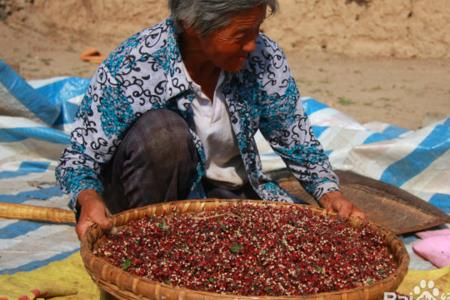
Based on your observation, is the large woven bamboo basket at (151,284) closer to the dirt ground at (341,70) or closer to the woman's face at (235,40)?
the woman's face at (235,40)

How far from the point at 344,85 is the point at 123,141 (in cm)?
488

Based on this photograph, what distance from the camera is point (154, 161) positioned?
250 centimetres

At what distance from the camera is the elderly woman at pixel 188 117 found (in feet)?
7.86

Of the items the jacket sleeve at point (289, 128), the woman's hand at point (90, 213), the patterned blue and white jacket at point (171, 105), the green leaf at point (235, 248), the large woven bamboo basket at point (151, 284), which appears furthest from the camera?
the jacket sleeve at point (289, 128)

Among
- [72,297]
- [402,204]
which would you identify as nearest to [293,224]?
[72,297]

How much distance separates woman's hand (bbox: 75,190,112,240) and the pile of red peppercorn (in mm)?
51

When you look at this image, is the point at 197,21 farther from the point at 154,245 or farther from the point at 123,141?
the point at 154,245

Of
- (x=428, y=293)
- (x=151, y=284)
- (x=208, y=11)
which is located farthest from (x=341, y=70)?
(x=151, y=284)

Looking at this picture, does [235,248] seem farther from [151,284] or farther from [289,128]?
[289,128]

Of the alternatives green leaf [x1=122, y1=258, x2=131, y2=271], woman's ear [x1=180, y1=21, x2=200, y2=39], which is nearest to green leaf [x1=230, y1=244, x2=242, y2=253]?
green leaf [x1=122, y1=258, x2=131, y2=271]

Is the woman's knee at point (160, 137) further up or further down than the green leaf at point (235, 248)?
further up

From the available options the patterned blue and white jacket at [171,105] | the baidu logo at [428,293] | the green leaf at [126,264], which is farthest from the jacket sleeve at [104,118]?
the baidu logo at [428,293]

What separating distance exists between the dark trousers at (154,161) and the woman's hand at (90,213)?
23 centimetres

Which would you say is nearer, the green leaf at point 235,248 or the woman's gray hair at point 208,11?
the green leaf at point 235,248
